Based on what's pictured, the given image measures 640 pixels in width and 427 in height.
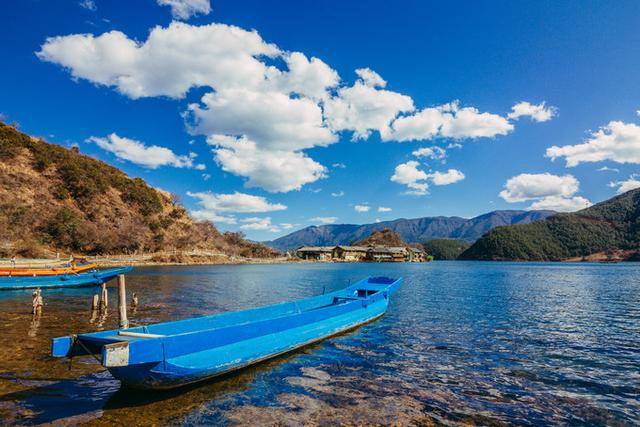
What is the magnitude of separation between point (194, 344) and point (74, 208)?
90801 millimetres

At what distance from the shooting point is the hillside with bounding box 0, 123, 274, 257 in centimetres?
6831

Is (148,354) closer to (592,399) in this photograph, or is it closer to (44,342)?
(44,342)

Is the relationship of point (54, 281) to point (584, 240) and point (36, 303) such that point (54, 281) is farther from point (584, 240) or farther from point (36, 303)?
point (584, 240)

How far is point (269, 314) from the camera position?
15656 millimetres

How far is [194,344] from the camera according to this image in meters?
9.65

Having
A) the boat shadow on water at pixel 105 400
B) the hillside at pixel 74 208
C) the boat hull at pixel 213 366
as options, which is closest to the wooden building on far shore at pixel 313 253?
the hillside at pixel 74 208

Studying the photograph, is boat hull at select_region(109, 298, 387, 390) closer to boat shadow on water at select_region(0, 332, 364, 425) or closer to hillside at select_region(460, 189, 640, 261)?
boat shadow on water at select_region(0, 332, 364, 425)

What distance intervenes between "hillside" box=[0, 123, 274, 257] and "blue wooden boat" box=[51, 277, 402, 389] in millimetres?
63382

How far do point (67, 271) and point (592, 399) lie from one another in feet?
149

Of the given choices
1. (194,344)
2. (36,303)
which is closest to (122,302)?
(194,344)

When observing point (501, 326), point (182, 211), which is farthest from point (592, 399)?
point (182, 211)

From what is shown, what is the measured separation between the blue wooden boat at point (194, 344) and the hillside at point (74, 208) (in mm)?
63382

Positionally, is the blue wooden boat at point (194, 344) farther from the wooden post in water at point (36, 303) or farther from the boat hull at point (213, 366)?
the wooden post in water at point (36, 303)

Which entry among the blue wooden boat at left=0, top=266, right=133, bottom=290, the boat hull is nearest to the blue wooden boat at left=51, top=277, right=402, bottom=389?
the boat hull
